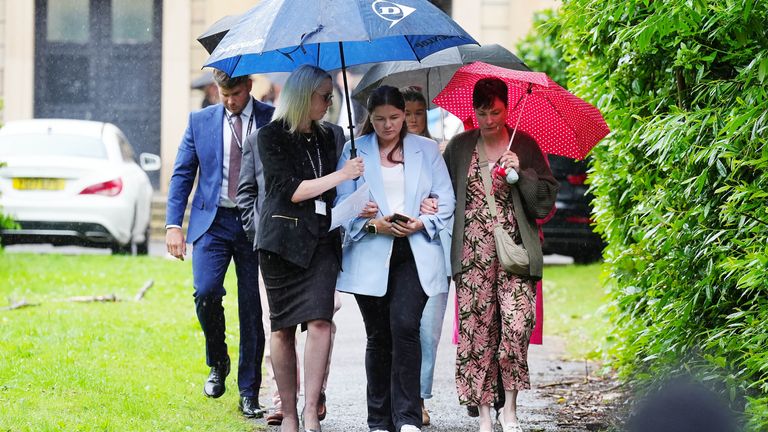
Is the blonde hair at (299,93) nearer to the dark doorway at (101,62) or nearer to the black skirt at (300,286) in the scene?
the black skirt at (300,286)

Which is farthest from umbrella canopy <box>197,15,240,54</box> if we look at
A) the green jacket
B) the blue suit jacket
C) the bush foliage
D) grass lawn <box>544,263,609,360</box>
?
grass lawn <box>544,263,609,360</box>

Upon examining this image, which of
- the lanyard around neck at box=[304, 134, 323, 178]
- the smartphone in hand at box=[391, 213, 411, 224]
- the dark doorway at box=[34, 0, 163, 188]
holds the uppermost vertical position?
the lanyard around neck at box=[304, 134, 323, 178]

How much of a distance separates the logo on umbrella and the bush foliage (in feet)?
3.27

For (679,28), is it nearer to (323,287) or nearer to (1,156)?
(323,287)

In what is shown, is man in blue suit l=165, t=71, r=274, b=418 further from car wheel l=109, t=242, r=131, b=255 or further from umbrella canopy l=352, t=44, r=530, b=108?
car wheel l=109, t=242, r=131, b=255

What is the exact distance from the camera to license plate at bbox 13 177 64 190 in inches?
645

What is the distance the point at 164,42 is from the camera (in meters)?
25.3

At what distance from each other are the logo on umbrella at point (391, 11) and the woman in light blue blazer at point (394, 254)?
532mm

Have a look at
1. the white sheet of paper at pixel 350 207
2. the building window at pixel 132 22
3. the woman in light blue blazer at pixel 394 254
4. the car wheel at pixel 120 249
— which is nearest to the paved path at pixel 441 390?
the woman in light blue blazer at pixel 394 254

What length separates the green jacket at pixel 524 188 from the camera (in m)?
6.97

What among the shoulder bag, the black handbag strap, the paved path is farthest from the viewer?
the paved path

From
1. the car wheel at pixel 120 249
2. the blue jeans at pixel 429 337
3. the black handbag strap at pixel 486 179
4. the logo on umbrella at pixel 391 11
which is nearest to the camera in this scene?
the logo on umbrella at pixel 391 11

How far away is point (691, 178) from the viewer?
622 centimetres

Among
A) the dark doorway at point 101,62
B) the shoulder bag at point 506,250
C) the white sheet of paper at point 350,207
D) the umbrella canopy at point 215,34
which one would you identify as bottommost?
the dark doorway at point 101,62
